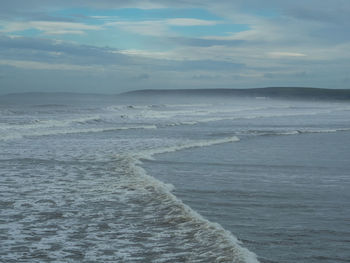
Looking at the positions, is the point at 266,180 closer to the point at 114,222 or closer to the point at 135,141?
the point at 114,222

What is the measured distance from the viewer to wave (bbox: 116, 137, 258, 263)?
6.02m

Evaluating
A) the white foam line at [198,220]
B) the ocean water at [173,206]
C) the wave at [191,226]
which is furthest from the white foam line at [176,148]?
the wave at [191,226]

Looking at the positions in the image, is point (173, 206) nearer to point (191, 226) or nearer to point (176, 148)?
point (191, 226)

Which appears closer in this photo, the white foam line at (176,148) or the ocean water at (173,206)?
the ocean water at (173,206)

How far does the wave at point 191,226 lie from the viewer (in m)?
6.02

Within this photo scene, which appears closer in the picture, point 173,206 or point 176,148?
point 173,206

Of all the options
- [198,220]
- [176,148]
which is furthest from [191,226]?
[176,148]

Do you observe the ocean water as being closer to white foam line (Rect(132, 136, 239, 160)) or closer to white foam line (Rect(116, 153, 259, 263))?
white foam line (Rect(116, 153, 259, 263))

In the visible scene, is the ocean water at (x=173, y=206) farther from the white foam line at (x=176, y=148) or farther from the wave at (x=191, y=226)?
the white foam line at (x=176, y=148)

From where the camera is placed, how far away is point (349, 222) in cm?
754

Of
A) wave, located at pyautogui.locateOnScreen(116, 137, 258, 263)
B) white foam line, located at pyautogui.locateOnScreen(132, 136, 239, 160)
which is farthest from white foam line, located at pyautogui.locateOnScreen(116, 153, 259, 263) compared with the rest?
white foam line, located at pyautogui.locateOnScreen(132, 136, 239, 160)

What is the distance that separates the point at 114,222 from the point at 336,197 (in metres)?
4.31

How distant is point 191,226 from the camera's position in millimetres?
7266

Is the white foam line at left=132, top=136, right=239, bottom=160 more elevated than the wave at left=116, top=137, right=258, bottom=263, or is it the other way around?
the white foam line at left=132, top=136, right=239, bottom=160
